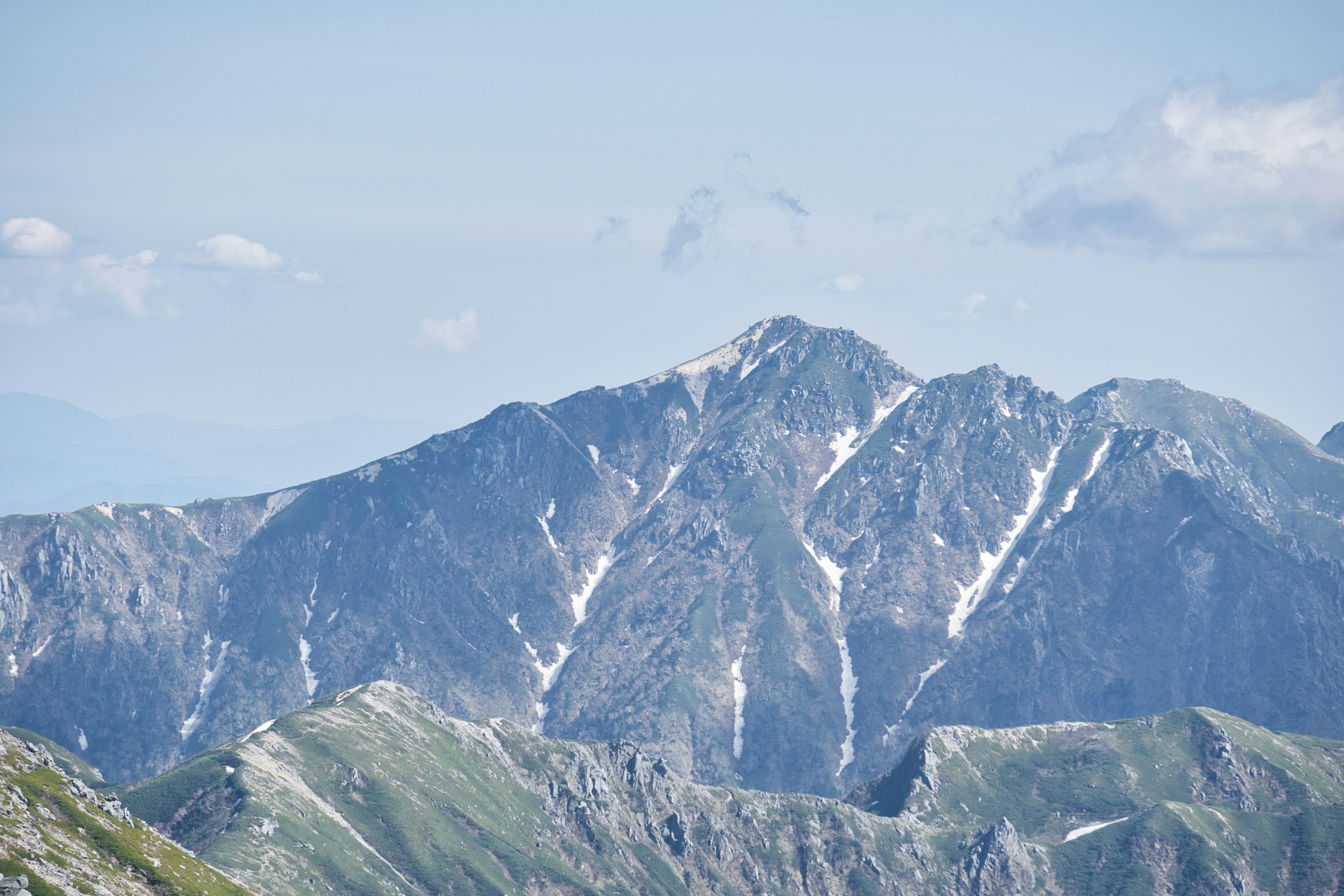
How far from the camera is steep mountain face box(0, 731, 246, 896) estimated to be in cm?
15475

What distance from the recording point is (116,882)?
168m

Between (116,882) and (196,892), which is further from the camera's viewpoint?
(196,892)

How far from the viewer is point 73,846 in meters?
170

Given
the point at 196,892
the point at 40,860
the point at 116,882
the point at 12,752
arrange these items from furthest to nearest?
1. the point at 12,752
2. the point at 196,892
3. the point at 116,882
4. the point at 40,860

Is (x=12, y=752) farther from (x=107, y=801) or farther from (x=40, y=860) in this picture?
(x=40, y=860)

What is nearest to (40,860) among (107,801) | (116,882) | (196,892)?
(116,882)

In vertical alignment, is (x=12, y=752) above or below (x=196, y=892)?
above

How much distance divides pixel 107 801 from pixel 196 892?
78.0ft

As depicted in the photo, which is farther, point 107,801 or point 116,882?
point 107,801

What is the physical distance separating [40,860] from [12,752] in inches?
1686

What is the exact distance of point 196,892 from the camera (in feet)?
599

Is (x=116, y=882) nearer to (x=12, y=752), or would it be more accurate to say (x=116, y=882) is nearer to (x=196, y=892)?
(x=196, y=892)

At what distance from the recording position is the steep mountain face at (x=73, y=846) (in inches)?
6093

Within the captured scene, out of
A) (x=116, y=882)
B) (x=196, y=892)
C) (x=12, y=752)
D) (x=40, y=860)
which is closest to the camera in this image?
(x=40, y=860)
